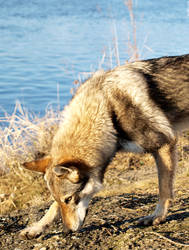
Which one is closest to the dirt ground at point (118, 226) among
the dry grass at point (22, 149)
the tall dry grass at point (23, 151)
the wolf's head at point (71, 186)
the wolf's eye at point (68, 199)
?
the wolf's head at point (71, 186)

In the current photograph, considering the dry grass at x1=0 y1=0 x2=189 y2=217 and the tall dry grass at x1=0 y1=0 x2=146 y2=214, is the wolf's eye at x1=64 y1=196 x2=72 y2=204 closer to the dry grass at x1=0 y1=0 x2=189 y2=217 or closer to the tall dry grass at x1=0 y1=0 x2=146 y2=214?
the dry grass at x1=0 y1=0 x2=189 y2=217

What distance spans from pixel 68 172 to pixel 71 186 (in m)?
0.20

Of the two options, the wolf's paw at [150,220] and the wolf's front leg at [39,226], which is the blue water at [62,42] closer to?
the wolf's front leg at [39,226]

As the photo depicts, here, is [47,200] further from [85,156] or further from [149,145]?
[149,145]

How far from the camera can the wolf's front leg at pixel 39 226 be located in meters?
3.55

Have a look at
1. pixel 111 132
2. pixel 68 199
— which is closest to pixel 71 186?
pixel 68 199

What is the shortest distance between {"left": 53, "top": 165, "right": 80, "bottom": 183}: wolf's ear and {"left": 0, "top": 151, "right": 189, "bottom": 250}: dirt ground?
590 mm

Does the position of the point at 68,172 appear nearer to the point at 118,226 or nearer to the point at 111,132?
the point at 111,132

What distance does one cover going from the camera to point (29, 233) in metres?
3.55

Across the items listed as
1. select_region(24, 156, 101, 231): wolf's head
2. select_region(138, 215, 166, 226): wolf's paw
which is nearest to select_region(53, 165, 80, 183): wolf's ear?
select_region(24, 156, 101, 231): wolf's head

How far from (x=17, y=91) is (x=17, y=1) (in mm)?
18684

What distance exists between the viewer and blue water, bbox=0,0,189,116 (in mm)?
10008

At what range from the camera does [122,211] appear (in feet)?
12.8

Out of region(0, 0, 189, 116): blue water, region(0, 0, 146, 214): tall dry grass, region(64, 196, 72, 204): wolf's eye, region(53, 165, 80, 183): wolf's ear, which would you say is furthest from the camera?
region(0, 0, 189, 116): blue water
